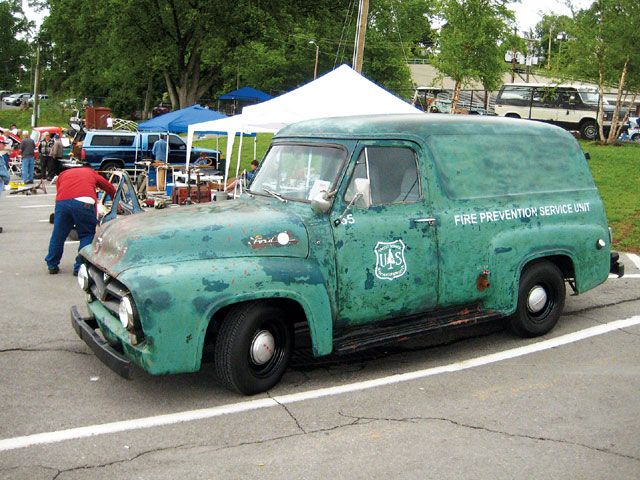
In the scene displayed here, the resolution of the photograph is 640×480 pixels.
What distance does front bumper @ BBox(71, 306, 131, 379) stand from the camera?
491 cm

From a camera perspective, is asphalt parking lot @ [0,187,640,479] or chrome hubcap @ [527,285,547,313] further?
chrome hubcap @ [527,285,547,313]

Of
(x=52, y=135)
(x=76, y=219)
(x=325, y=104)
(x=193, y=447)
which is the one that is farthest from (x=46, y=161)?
(x=193, y=447)

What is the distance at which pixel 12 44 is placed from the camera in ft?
302

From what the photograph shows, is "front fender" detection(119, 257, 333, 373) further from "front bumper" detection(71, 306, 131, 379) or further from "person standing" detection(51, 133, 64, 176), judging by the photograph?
"person standing" detection(51, 133, 64, 176)

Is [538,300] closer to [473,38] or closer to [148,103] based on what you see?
[473,38]

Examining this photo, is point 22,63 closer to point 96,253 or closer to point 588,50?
point 588,50

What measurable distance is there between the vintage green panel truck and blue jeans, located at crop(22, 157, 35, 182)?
1950cm

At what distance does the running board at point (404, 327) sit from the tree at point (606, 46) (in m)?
17.1

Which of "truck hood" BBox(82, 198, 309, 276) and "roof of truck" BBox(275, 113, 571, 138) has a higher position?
"roof of truck" BBox(275, 113, 571, 138)

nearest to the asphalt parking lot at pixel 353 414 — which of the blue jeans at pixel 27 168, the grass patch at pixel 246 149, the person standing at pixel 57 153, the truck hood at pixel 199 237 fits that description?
the truck hood at pixel 199 237

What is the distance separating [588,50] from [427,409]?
1929 cm

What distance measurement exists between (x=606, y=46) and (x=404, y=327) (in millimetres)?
18347

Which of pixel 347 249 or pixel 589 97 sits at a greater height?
pixel 589 97

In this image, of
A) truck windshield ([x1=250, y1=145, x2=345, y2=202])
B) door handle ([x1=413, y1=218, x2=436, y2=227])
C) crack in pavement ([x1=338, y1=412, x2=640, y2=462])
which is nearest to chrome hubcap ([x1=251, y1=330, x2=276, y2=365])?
crack in pavement ([x1=338, y1=412, x2=640, y2=462])
